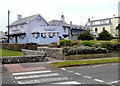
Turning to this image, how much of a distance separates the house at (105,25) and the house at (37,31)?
17.6m

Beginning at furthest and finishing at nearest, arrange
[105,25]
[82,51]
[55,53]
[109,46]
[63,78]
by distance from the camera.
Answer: [105,25] < [109,46] < [82,51] < [55,53] < [63,78]

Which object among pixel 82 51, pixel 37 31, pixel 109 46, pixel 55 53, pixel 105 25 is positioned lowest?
pixel 55 53

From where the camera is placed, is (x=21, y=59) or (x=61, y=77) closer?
(x=61, y=77)

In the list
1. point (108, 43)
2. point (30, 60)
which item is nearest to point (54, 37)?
point (108, 43)

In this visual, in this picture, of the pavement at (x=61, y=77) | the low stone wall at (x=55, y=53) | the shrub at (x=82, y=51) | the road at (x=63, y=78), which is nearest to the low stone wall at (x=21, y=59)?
the low stone wall at (x=55, y=53)

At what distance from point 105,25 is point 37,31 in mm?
30667

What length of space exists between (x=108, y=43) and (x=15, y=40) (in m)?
30.4

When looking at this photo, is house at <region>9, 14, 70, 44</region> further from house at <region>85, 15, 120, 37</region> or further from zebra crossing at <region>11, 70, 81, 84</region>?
zebra crossing at <region>11, 70, 81, 84</region>

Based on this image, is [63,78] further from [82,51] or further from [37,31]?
[37,31]

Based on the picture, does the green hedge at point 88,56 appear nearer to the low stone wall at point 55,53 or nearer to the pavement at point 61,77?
the low stone wall at point 55,53

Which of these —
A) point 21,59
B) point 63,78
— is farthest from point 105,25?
point 63,78

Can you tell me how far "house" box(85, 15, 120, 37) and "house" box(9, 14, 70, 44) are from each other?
57.7 feet

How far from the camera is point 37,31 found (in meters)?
39.5

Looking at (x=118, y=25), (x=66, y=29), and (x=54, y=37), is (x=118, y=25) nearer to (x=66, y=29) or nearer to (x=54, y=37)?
(x=66, y=29)
